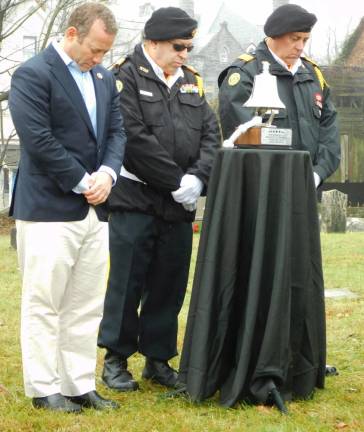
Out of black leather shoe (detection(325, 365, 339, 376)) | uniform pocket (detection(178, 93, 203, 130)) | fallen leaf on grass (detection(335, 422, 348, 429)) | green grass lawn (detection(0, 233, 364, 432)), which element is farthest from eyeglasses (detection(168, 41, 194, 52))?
fallen leaf on grass (detection(335, 422, 348, 429))

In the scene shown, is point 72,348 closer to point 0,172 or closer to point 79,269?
point 79,269

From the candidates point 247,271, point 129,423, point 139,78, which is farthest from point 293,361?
point 139,78

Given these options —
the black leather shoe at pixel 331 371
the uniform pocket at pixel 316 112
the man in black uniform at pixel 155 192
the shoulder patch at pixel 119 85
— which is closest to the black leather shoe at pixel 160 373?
the man in black uniform at pixel 155 192

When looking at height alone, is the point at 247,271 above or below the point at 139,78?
below

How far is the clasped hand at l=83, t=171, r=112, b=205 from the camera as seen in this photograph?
455cm

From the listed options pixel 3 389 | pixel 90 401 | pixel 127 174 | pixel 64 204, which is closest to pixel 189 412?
pixel 90 401

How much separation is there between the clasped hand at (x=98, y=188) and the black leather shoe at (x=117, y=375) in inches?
44.8

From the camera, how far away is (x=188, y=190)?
16.7 ft

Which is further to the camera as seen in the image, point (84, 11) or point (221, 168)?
point (221, 168)

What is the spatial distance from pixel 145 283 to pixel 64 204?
41.6 inches

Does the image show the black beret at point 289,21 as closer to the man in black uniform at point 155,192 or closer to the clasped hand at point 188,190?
the man in black uniform at point 155,192

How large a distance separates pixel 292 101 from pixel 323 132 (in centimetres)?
32

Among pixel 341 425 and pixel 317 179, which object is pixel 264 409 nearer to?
pixel 341 425

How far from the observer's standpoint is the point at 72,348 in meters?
4.71
